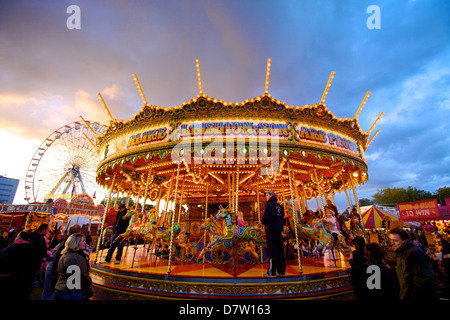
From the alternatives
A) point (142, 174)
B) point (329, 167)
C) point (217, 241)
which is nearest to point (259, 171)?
point (329, 167)

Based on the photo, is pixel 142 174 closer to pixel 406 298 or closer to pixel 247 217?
pixel 247 217

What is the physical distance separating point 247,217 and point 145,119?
9.17m

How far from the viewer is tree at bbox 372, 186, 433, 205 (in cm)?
3788

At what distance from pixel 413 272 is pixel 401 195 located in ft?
163

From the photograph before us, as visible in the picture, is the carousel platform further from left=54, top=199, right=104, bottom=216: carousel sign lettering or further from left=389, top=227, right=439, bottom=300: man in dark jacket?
left=54, top=199, right=104, bottom=216: carousel sign lettering

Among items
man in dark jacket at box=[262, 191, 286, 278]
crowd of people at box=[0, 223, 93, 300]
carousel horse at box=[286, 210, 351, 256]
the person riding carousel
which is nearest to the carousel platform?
man in dark jacket at box=[262, 191, 286, 278]

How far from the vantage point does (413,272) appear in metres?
2.12

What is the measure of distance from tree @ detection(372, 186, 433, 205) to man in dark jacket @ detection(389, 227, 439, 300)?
47517 millimetres

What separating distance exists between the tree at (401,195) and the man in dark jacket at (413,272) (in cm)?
4752

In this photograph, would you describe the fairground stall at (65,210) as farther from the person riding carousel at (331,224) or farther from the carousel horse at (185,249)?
the person riding carousel at (331,224)

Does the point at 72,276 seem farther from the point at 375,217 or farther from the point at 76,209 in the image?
the point at 76,209

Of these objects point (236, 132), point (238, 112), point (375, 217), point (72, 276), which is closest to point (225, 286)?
point (72, 276)

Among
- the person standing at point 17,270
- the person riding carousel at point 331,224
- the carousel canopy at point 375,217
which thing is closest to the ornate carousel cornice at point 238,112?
the person riding carousel at point 331,224

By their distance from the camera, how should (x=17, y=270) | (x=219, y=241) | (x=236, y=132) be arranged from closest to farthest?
(x=17, y=270) → (x=219, y=241) → (x=236, y=132)
